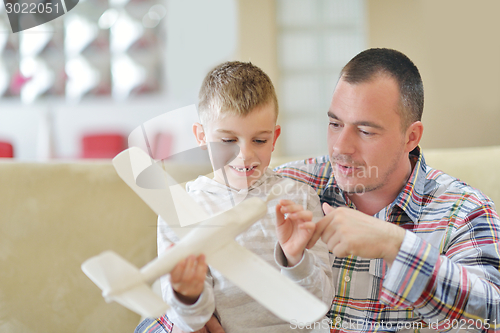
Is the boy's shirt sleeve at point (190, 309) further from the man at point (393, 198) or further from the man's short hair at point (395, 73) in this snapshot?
the man's short hair at point (395, 73)

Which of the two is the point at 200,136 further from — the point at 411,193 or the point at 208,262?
the point at 411,193

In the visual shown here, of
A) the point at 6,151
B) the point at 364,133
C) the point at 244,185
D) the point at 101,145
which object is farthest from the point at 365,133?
the point at 6,151

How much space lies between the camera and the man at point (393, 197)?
63 cm

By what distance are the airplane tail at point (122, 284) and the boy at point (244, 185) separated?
0.17 metres

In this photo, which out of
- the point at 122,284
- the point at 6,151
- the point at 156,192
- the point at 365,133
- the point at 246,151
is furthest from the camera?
the point at 6,151

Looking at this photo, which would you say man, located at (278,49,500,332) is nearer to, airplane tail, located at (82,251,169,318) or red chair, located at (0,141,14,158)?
airplane tail, located at (82,251,169,318)

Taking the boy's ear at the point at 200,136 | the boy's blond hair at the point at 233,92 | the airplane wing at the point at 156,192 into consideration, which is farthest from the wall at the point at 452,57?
the airplane wing at the point at 156,192

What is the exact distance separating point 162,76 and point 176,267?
1.88 meters

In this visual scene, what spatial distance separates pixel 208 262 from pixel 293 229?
0.50 ft

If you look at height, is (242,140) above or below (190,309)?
above

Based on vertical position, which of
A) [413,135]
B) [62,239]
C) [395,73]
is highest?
[395,73]

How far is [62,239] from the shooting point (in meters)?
0.90

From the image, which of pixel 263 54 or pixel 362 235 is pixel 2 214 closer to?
pixel 362 235

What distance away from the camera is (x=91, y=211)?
36.4 inches
